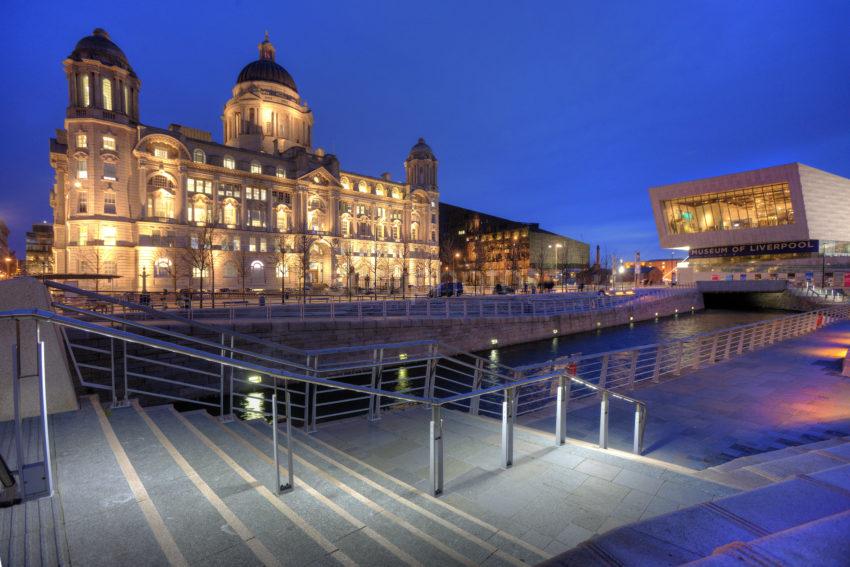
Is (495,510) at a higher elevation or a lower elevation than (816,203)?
lower

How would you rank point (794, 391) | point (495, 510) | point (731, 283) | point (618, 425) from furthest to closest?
point (731, 283), point (794, 391), point (618, 425), point (495, 510)

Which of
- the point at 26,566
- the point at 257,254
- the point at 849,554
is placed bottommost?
the point at 26,566

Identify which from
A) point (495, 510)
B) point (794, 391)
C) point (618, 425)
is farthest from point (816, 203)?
point (495, 510)

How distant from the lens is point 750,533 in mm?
2824

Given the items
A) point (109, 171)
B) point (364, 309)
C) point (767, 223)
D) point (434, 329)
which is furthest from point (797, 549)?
point (767, 223)

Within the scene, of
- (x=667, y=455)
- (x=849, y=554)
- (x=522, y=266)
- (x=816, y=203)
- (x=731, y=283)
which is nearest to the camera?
(x=849, y=554)

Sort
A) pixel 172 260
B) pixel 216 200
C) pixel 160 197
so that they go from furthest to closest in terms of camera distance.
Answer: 1. pixel 216 200
2. pixel 160 197
3. pixel 172 260

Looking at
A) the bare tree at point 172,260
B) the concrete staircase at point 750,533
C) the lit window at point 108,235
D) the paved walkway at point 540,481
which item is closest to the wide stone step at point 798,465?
the paved walkway at point 540,481

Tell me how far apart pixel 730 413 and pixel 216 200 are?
63.2 meters

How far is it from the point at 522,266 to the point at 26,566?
11431cm

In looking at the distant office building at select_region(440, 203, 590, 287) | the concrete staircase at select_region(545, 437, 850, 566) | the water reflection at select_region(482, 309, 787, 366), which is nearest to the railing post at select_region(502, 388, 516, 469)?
the concrete staircase at select_region(545, 437, 850, 566)

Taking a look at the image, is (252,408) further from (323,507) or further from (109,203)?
(109,203)

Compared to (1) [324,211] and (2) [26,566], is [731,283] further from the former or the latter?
(2) [26,566]

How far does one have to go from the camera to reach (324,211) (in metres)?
68.6
